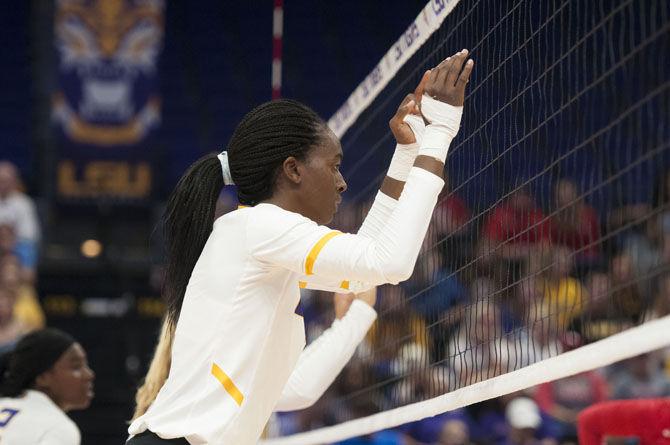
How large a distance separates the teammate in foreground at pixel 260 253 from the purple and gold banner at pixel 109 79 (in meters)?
8.61

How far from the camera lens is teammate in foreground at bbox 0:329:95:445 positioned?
4145mm

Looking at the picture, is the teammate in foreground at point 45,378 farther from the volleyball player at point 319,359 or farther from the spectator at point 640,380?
the spectator at point 640,380

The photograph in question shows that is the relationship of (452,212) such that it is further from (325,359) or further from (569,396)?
(569,396)

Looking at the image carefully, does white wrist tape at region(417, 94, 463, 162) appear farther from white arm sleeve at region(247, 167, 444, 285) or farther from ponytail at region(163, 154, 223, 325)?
ponytail at region(163, 154, 223, 325)

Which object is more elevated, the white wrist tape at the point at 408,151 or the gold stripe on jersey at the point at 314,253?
the white wrist tape at the point at 408,151

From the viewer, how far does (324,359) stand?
386cm

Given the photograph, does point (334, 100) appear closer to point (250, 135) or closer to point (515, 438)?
point (515, 438)

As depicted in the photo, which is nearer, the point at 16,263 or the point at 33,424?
the point at 33,424

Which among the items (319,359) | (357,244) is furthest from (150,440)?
(319,359)

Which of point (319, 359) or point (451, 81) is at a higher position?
point (451, 81)

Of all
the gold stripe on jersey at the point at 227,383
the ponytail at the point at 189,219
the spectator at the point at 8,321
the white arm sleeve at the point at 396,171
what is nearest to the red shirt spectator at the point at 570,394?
the spectator at the point at 8,321

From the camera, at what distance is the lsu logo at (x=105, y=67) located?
37.2ft

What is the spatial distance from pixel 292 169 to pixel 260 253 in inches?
9.8

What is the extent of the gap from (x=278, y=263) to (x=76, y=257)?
8239mm
